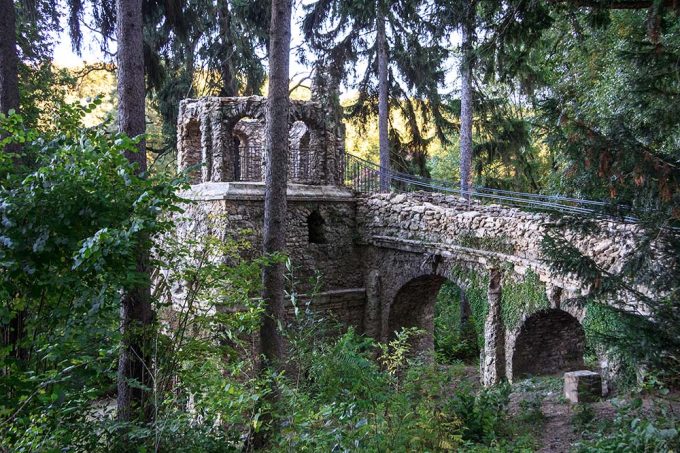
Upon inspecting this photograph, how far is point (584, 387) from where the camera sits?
8.18m

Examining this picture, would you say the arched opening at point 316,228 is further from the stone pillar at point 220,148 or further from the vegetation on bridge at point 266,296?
the vegetation on bridge at point 266,296

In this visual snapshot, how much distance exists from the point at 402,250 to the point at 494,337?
2888mm

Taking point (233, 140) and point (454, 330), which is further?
point (454, 330)

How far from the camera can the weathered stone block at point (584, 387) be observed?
8.12 m

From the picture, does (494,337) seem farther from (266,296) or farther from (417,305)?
(266,296)

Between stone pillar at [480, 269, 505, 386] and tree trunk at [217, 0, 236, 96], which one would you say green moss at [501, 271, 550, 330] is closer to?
stone pillar at [480, 269, 505, 386]

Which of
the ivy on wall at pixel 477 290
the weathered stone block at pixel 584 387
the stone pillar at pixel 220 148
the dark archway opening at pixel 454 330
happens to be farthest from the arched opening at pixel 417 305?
the stone pillar at pixel 220 148

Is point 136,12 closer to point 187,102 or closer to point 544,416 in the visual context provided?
point 187,102

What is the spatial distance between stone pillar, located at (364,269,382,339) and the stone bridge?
0.08 feet

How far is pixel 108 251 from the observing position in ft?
11.8

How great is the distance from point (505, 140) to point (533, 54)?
303 centimetres

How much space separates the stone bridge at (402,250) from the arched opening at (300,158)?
0.34 metres

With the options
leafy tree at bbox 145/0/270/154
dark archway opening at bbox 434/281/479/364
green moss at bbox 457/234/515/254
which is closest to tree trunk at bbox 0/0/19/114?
leafy tree at bbox 145/0/270/154

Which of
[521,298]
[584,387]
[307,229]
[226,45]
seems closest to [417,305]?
[307,229]
